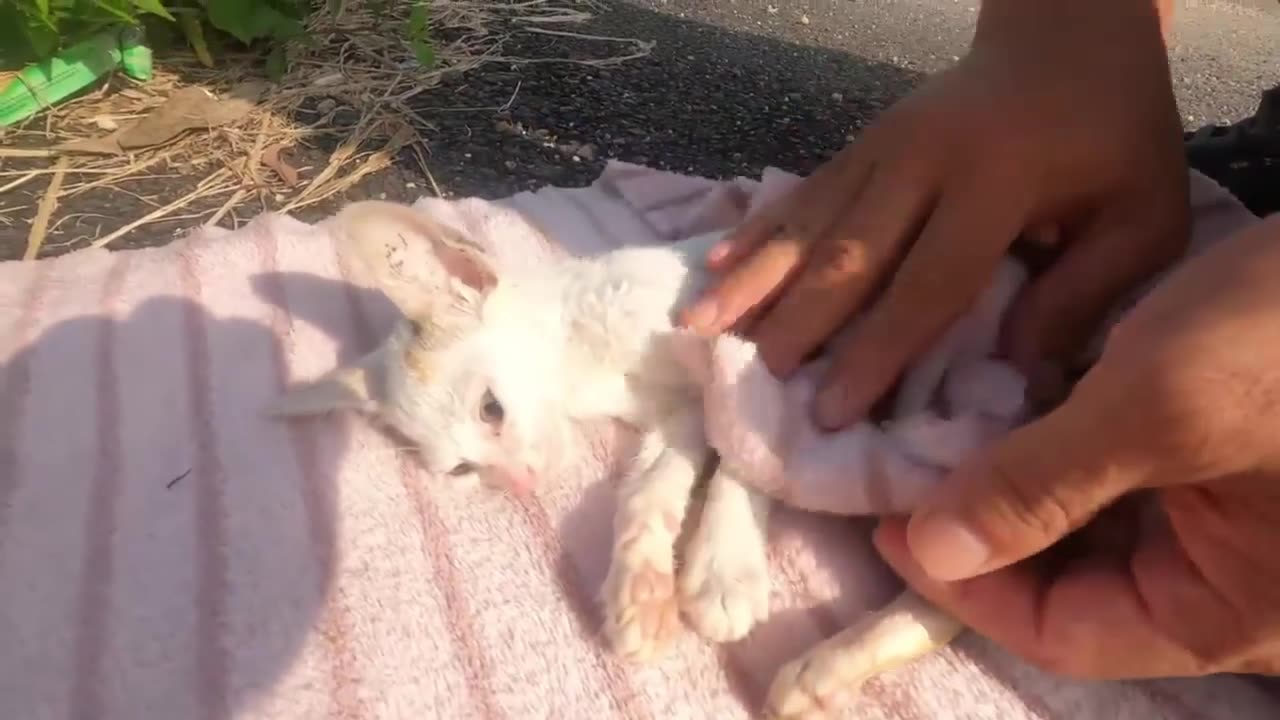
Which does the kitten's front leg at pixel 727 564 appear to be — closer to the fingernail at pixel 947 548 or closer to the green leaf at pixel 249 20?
the fingernail at pixel 947 548

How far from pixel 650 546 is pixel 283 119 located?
1.27 m

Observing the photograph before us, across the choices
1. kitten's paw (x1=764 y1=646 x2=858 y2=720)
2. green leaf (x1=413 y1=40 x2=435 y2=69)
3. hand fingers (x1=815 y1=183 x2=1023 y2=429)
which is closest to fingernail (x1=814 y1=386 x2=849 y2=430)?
hand fingers (x1=815 y1=183 x2=1023 y2=429)

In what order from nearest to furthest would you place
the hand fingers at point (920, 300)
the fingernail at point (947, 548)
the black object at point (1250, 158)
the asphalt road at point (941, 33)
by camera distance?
the fingernail at point (947, 548) < the hand fingers at point (920, 300) < the black object at point (1250, 158) < the asphalt road at point (941, 33)

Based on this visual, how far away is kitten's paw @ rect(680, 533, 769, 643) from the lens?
0.73m

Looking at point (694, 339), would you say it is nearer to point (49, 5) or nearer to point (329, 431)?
point (329, 431)

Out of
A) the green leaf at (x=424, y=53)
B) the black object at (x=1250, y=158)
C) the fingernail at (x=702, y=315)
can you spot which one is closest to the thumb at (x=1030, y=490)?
the fingernail at (x=702, y=315)

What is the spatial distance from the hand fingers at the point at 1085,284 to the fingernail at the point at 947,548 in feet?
1.01

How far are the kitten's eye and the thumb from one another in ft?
1.54

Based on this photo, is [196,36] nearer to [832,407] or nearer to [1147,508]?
[832,407]

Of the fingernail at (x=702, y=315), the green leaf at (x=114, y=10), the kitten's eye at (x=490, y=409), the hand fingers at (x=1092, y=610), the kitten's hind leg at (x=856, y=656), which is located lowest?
the green leaf at (x=114, y=10)

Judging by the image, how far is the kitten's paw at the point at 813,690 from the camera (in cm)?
68

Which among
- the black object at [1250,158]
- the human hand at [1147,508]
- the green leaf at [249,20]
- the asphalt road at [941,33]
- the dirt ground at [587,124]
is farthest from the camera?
the asphalt road at [941,33]

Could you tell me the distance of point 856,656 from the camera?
27.0 inches

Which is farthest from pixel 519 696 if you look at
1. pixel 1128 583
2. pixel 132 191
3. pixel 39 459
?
pixel 132 191
